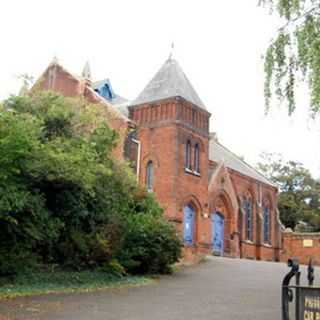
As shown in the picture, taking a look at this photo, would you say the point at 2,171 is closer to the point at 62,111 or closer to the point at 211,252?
the point at 62,111

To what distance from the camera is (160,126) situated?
102 feet

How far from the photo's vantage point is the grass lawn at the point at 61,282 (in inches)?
579

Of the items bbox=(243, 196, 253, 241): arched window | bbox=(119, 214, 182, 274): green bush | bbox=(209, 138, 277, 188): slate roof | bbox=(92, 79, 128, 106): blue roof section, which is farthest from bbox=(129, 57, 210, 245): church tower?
bbox=(119, 214, 182, 274): green bush

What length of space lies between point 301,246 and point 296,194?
17203mm

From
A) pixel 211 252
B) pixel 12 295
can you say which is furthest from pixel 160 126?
pixel 12 295

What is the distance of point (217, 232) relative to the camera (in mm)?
36125

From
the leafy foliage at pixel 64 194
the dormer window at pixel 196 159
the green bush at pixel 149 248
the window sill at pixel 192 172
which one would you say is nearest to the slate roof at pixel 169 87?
the dormer window at pixel 196 159

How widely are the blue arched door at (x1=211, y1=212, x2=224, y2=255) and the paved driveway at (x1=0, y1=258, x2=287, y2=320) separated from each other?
17.0 m

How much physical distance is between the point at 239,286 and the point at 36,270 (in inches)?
249

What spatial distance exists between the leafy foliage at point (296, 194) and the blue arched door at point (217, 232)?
19675 millimetres

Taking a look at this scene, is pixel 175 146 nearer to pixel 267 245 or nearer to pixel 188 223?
pixel 188 223

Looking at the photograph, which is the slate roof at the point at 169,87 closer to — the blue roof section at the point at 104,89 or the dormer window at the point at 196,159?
the dormer window at the point at 196,159

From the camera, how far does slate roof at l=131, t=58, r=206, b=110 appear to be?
31750mm

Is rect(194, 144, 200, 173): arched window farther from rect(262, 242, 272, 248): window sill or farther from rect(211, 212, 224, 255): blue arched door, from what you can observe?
rect(262, 242, 272, 248): window sill
